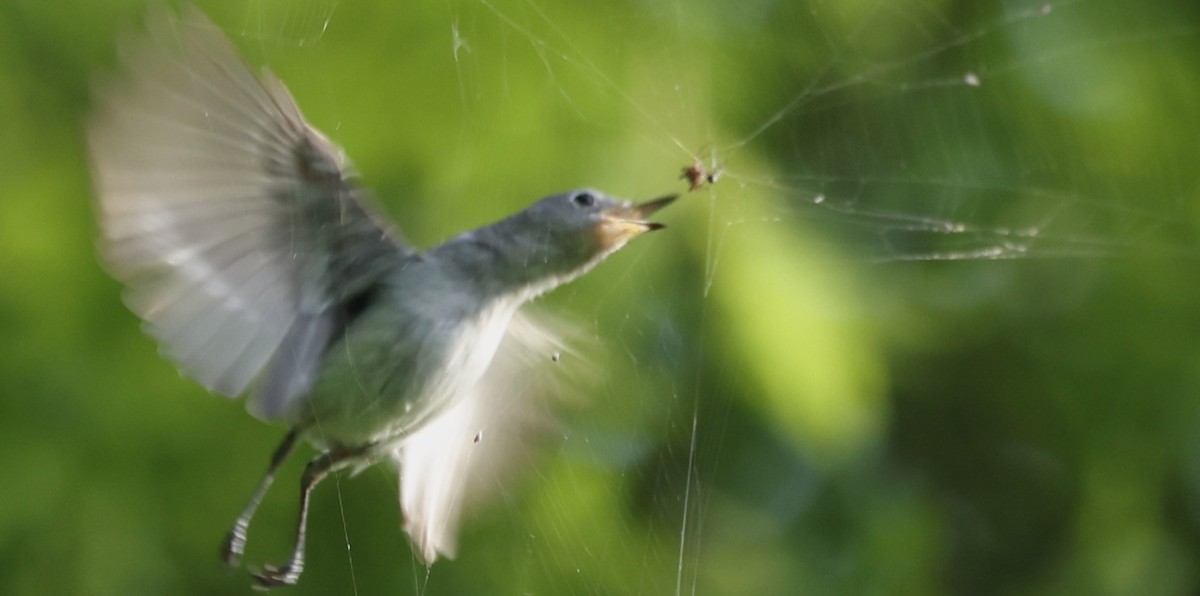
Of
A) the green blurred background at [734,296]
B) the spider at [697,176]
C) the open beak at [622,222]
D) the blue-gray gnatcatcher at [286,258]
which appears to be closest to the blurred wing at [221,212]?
the blue-gray gnatcatcher at [286,258]

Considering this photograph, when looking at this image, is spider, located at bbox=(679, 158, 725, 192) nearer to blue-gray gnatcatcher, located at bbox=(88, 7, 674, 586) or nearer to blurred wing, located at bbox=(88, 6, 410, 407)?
blue-gray gnatcatcher, located at bbox=(88, 7, 674, 586)

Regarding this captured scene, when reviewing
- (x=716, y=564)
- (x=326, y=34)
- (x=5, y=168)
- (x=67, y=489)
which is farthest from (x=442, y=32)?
(x=716, y=564)

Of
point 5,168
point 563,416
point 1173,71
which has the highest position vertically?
point 1173,71

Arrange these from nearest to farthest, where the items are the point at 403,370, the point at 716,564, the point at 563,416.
Result: the point at 403,370, the point at 563,416, the point at 716,564

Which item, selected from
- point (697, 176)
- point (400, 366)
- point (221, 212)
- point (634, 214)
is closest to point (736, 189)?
point (697, 176)

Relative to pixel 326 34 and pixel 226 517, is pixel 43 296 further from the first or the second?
pixel 326 34

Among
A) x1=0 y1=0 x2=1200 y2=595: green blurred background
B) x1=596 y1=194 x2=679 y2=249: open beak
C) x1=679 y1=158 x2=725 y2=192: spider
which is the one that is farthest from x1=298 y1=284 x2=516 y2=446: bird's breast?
x1=679 y1=158 x2=725 y2=192: spider

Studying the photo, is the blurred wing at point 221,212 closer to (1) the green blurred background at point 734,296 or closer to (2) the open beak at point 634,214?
(1) the green blurred background at point 734,296
